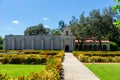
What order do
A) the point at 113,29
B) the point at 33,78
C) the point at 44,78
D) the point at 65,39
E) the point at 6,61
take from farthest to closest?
the point at 65,39
the point at 113,29
the point at 6,61
the point at 44,78
the point at 33,78

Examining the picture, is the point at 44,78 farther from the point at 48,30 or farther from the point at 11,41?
the point at 48,30

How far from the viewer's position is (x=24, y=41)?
67188mm

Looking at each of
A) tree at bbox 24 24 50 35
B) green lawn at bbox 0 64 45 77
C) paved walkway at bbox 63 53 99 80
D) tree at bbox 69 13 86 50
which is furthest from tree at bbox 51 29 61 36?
paved walkway at bbox 63 53 99 80

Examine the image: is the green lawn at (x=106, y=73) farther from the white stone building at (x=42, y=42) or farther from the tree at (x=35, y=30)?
the tree at (x=35, y=30)

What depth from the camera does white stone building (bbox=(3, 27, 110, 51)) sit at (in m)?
66.3

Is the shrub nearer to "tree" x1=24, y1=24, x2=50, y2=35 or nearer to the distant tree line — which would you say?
the distant tree line

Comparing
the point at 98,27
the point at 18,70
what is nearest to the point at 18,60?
the point at 18,70

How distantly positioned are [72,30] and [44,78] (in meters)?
61.4

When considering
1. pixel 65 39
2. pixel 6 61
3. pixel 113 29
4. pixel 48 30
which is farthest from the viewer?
pixel 48 30

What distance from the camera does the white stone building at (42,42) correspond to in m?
66.3

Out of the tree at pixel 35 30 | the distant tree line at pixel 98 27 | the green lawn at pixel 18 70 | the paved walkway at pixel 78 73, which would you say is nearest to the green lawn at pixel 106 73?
the paved walkway at pixel 78 73

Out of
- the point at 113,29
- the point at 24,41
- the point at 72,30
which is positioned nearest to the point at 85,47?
the point at 72,30

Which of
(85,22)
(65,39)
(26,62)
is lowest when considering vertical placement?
(26,62)

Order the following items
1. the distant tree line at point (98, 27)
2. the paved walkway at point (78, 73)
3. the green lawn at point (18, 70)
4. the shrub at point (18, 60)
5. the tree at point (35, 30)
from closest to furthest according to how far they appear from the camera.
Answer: the paved walkway at point (78, 73), the green lawn at point (18, 70), the shrub at point (18, 60), the distant tree line at point (98, 27), the tree at point (35, 30)
